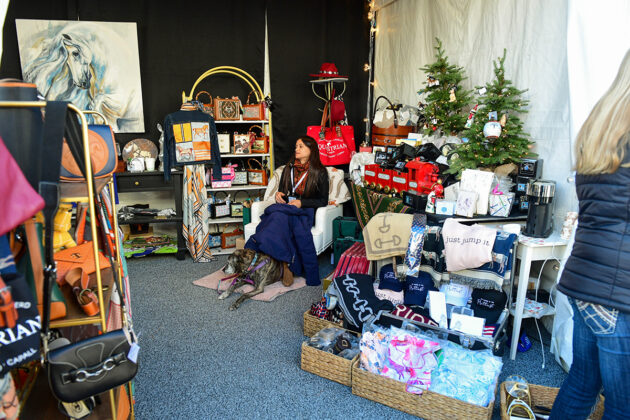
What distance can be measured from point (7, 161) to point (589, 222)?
1747 millimetres

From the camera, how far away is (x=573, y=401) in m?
1.64

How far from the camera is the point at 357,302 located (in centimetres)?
285

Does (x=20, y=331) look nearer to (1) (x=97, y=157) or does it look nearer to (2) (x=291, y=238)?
(1) (x=97, y=157)

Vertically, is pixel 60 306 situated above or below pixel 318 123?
below

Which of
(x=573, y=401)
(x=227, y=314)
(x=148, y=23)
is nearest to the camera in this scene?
(x=573, y=401)

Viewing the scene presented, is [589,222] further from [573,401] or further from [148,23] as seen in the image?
[148,23]

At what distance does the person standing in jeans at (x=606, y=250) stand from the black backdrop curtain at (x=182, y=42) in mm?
4338

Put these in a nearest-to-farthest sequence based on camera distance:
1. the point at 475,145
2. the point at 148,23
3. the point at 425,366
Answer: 1. the point at 425,366
2. the point at 475,145
3. the point at 148,23

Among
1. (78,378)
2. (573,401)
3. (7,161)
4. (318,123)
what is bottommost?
(573,401)

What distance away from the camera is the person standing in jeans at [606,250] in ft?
4.48

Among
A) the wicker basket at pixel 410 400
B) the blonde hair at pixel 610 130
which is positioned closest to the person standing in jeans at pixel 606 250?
the blonde hair at pixel 610 130

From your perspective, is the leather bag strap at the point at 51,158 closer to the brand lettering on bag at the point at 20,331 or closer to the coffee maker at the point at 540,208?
the brand lettering on bag at the point at 20,331

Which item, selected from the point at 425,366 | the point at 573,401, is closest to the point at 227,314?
the point at 425,366

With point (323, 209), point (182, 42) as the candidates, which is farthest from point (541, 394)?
point (182, 42)
